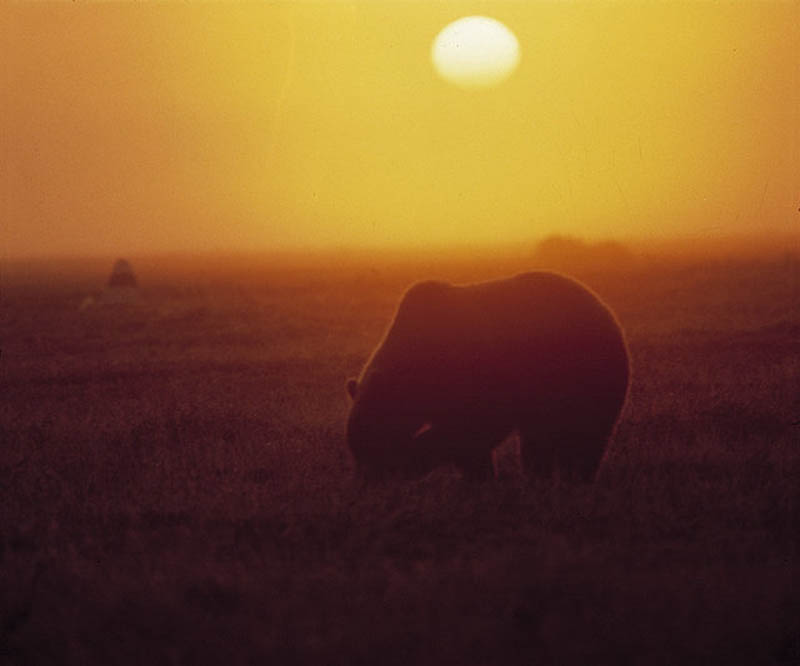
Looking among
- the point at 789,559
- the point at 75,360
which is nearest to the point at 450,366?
the point at 789,559

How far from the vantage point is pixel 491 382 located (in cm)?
733

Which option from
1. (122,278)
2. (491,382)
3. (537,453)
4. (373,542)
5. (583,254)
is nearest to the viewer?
(373,542)

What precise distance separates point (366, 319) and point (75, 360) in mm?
10890

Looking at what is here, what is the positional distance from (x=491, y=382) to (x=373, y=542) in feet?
5.28

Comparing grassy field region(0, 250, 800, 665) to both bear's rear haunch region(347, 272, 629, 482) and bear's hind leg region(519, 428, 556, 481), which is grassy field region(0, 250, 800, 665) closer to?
bear's hind leg region(519, 428, 556, 481)

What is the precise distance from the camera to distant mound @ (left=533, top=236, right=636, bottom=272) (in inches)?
3172

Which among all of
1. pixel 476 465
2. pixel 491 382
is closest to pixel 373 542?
pixel 476 465

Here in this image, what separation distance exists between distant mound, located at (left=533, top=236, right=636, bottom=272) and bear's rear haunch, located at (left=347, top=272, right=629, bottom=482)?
71190mm

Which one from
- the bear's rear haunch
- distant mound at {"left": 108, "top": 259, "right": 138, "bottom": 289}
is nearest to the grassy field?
the bear's rear haunch

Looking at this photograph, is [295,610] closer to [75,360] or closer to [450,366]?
[450,366]

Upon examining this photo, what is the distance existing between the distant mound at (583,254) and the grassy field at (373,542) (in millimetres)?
68509

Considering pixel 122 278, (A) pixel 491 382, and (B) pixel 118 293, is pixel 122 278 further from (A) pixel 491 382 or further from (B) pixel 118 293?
(A) pixel 491 382

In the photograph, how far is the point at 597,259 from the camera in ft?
271

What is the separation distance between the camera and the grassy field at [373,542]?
4863mm
